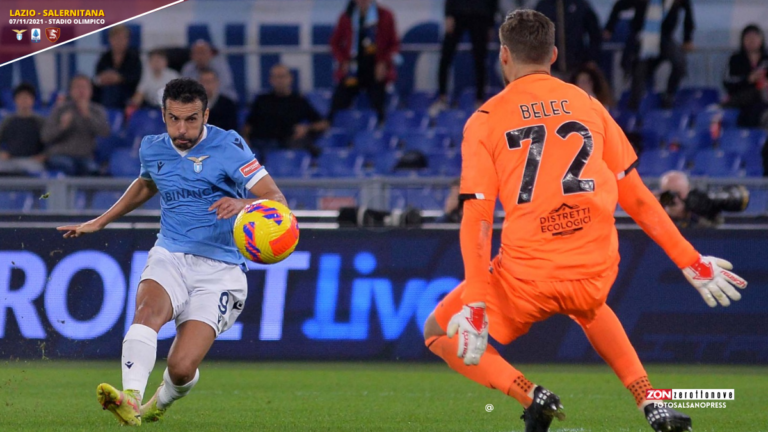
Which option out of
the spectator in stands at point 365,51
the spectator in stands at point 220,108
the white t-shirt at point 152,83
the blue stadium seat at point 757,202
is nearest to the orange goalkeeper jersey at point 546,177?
the blue stadium seat at point 757,202

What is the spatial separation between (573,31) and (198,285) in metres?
9.41

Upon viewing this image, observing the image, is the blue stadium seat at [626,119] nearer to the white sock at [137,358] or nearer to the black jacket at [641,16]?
the black jacket at [641,16]

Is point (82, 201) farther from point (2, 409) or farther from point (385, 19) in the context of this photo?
point (385, 19)

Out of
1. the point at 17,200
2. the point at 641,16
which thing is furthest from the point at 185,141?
the point at 641,16

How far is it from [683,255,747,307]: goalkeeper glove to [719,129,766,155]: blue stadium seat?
9797 mm

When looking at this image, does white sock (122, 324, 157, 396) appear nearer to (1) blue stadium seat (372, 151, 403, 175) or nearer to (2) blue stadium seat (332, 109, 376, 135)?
(1) blue stadium seat (372, 151, 403, 175)

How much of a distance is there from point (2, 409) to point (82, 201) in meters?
4.08

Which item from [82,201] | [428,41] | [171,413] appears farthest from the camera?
[428,41]

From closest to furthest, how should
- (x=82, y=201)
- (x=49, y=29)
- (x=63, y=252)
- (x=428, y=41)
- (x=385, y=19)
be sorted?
(x=63, y=252) < (x=82, y=201) < (x=385, y=19) < (x=49, y=29) < (x=428, y=41)

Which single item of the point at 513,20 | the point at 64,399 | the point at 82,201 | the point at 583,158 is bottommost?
the point at 64,399

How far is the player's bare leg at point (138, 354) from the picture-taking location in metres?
5.50

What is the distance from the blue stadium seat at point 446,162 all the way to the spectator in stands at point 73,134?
170 inches

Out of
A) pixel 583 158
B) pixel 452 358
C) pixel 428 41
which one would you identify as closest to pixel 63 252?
pixel 452 358

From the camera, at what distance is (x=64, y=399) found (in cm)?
775
